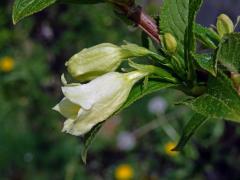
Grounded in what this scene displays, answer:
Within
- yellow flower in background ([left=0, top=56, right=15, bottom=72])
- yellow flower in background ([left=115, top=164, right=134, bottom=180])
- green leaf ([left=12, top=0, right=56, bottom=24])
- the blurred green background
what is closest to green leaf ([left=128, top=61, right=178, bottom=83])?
green leaf ([left=12, top=0, right=56, bottom=24])

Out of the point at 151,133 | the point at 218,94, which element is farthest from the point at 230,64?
the point at 151,133

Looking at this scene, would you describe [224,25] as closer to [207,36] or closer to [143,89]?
[207,36]

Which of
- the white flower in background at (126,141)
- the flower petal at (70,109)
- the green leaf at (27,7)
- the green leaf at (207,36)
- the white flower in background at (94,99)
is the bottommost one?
the white flower in background at (126,141)

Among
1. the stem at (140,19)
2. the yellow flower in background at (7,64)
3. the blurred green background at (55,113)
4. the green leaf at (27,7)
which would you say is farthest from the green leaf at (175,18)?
the yellow flower in background at (7,64)

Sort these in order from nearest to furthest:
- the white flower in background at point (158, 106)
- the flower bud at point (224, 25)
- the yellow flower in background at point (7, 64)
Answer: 1. the flower bud at point (224, 25)
2. the white flower in background at point (158, 106)
3. the yellow flower in background at point (7, 64)

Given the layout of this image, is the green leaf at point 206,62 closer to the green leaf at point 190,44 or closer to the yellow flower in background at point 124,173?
the green leaf at point 190,44

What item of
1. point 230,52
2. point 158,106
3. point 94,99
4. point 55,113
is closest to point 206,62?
point 230,52

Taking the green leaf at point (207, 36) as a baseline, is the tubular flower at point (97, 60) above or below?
above

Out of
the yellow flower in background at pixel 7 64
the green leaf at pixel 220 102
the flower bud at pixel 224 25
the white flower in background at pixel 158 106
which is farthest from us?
the yellow flower in background at pixel 7 64

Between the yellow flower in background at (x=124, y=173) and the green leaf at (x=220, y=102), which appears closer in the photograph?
the green leaf at (x=220, y=102)
